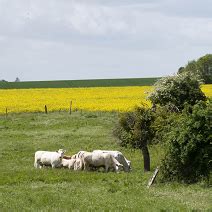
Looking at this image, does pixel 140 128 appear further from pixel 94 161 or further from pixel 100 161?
pixel 94 161

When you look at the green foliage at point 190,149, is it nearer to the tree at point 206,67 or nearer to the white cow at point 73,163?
the white cow at point 73,163

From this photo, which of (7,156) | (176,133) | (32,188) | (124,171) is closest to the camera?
(32,188)

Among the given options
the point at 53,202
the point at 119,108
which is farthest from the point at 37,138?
the point at 53,202

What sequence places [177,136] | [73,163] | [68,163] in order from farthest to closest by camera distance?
[68,163], [73,163], [177,136]

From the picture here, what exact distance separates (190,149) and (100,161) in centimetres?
757

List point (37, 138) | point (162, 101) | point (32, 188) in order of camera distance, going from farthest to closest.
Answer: point (37, 138) → point (162, 101) → point (32, 188)

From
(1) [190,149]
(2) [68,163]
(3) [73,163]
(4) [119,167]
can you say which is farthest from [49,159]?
(1) [190,149]

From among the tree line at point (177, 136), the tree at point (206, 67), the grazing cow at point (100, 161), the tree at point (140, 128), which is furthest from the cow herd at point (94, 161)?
the tree at point (206, 67)

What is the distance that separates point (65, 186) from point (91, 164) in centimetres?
730

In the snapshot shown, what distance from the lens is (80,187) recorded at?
23141mm

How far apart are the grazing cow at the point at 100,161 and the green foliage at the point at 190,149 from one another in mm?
5823

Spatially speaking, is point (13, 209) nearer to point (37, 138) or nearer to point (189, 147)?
point (189, 147)

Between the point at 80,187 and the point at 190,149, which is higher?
the point at 190,149

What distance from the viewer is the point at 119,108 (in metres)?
59.6
